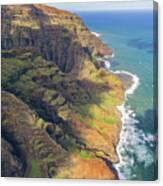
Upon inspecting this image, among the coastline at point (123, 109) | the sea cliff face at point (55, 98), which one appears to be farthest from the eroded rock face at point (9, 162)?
the coastline at point (123, 109)

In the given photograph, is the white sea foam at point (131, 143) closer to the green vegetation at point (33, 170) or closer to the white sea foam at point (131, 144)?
the white sea foam at point (131, 144)

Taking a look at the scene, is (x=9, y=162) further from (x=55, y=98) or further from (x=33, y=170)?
(x=55, y=98)

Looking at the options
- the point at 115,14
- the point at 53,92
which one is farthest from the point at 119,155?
the point at 115,14

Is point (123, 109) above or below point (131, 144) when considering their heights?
above

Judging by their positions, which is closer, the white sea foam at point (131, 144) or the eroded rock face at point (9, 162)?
the white sea foam at point (131, 144)

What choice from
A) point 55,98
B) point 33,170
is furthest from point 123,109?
point 33,170

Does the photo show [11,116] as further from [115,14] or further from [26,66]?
[115,14]
